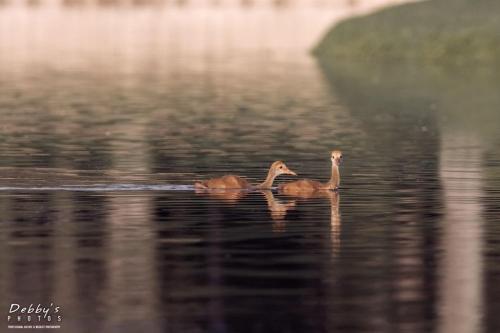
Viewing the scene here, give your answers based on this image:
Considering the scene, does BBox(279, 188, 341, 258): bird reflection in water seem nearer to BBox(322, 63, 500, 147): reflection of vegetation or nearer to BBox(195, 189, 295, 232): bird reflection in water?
BBox(195, 189, 295, 232): bird reflection in water

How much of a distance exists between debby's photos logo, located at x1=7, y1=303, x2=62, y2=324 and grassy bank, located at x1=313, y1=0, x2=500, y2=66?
57353mm

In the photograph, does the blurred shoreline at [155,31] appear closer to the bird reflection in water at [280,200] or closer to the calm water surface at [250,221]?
the calm water surface at [250,221]

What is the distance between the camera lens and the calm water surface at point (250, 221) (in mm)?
14750

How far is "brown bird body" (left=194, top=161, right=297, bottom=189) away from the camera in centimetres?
2362

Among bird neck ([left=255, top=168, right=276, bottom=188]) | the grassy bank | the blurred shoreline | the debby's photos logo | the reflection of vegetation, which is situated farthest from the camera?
the blurred shoreline

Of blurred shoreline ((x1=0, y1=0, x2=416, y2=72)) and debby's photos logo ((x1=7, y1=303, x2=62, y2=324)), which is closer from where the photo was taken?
debby's photos logo ((x1=7, y1=303, x2=62, y2=324))

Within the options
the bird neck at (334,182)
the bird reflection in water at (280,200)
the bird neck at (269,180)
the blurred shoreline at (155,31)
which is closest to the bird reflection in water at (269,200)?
the bird reflection in water at (280,200)

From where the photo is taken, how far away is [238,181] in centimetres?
2384

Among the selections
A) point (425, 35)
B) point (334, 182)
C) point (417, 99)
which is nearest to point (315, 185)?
point (334, 182)

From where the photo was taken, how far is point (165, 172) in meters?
26.5

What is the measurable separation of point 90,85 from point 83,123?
60.2 feet

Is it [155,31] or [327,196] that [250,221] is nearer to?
[327,196]

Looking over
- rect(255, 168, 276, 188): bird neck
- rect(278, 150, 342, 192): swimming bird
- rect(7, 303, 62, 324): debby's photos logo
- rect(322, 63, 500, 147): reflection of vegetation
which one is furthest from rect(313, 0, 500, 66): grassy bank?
rect(7, 303, 62, 324): debby's photos logo

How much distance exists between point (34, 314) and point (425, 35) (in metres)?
60.4
